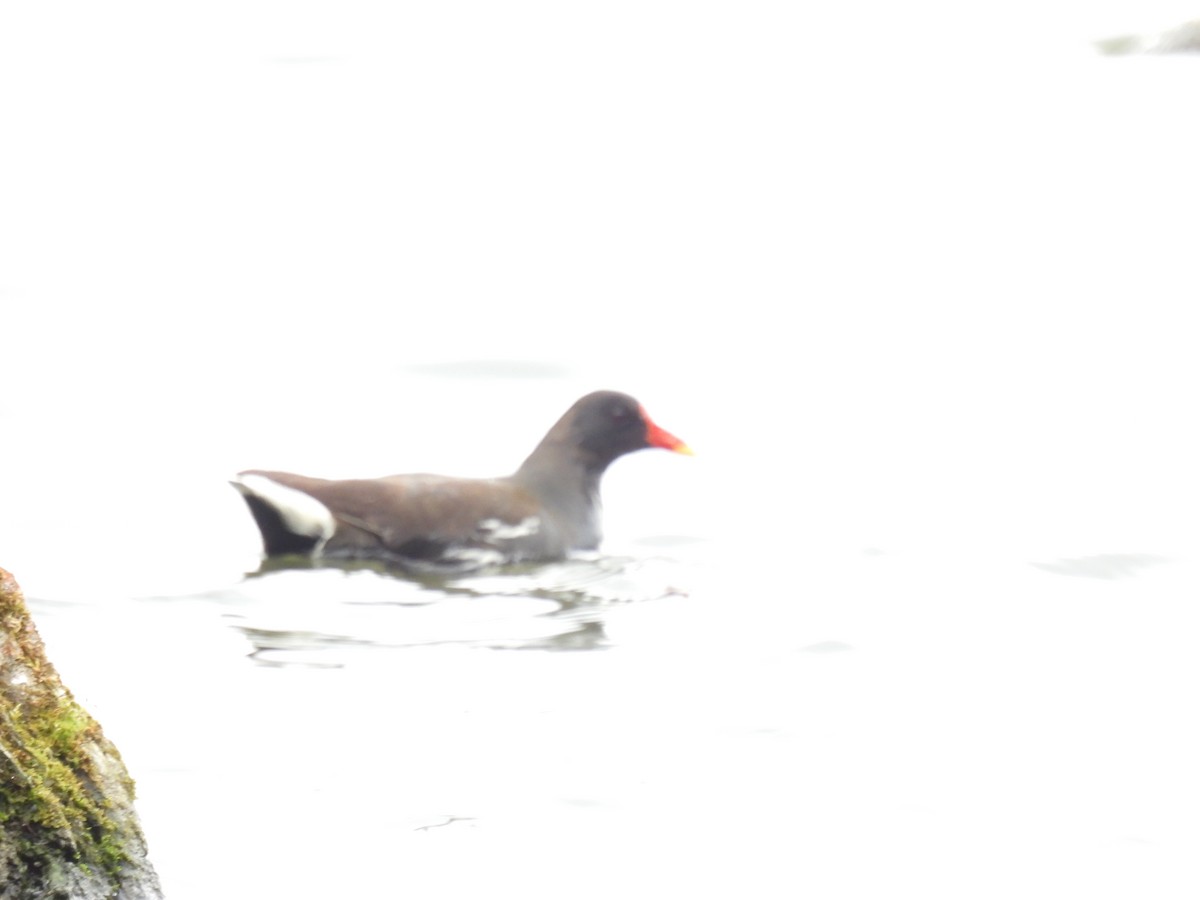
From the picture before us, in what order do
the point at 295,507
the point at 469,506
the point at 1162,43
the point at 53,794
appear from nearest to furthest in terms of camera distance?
the point at 53,794 → the point at 295,507 → the point at 469,506 → the point at 1162,43

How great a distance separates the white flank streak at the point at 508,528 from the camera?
27.9ft

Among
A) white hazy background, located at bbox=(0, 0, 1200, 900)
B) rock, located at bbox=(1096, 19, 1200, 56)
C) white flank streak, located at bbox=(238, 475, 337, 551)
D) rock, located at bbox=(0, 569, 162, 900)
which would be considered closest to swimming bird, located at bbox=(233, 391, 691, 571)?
white flank streak, located at bbox=(238, 475, 337, 551)

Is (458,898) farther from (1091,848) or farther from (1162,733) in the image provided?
(1162,733)

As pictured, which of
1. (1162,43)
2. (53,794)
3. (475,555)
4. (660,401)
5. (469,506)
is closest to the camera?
(53,794)

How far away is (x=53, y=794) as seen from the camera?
148 inches

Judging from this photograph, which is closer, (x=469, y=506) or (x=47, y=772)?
(x=47, y=772)

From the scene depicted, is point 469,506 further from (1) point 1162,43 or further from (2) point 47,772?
(1) point 1162,43

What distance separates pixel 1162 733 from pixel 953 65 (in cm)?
1244

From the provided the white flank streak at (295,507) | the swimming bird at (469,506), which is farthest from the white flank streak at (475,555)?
the white flank streak at (295,507)

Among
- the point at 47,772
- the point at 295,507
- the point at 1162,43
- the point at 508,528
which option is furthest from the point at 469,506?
the point at 1162,43

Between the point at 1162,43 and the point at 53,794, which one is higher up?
the point at 1162,43

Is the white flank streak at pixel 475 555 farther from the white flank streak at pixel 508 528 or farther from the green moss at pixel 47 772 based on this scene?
the green moss at pixel 47 772

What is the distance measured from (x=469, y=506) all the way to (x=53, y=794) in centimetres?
481

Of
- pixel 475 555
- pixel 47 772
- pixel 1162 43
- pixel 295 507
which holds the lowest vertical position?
pixel 475 555
